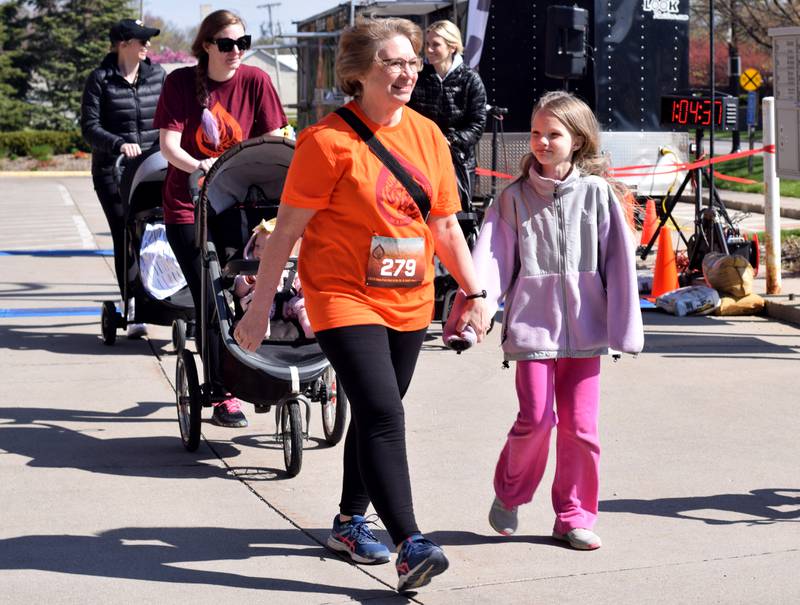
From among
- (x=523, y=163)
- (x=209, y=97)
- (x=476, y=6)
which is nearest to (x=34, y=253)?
(x=476, y=6)

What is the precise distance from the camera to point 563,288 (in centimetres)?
515

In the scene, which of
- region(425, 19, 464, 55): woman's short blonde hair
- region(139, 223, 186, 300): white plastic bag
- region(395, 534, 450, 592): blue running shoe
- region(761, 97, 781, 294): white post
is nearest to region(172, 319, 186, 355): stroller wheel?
region(139, 223, 186, 300): white plastic bag

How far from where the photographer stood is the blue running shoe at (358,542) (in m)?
4.97

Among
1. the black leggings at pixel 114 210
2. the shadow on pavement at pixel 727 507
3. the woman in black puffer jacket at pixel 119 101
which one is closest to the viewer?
the shadow on pavement at pixel 727 507

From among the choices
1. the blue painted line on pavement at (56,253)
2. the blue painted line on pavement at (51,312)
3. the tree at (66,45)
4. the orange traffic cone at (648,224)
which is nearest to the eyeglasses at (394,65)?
the blue painted line on pavement at (51,312)

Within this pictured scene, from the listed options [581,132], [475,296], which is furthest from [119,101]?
[475,296]

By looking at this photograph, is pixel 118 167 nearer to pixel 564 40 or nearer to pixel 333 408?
pixel 333 408

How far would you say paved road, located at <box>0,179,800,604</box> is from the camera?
15.8ft

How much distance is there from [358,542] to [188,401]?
1877mm

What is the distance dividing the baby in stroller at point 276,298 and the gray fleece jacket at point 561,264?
175 centimetres

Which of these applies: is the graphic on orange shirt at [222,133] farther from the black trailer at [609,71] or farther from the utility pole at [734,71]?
the utility pole at [734,71]

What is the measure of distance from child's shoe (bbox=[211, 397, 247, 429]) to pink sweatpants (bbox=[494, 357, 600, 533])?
2.25 m

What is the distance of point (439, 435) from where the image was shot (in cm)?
702

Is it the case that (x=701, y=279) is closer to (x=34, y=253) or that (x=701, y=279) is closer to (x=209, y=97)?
(x=209, y=97)
